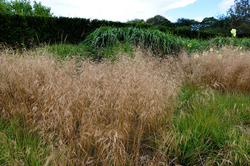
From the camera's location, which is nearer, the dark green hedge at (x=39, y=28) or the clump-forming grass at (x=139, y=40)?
the clump-forming grass at (x=139, y=40)

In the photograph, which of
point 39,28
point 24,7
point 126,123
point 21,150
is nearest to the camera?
point 21,150

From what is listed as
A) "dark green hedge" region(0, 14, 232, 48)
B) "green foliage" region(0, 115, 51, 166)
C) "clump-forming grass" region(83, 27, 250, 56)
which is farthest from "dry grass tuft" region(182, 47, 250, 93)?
"dark green hedge" region(0, 14, 232, 48)

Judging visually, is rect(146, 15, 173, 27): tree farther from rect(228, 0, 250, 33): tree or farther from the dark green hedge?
the dark green hedge

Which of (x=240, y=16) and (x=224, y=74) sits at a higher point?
(x=240, y=16)

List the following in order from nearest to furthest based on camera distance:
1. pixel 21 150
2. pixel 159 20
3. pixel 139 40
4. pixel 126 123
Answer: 1. pixel 21 150
2. pixel 126 123
3. pixel 139 40
4. pixel 159 20

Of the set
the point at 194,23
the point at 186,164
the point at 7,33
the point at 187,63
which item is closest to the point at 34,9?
the point at 7,33

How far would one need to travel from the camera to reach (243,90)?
3.18 m

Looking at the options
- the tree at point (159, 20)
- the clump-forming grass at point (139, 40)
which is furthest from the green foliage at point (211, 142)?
the tree at point (159, 20)

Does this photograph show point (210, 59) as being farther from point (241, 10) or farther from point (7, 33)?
point (241, 10)

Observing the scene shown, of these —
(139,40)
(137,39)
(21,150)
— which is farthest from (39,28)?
(21,150)

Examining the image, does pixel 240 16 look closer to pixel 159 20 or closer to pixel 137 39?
pixel 159 20

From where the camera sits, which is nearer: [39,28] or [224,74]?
[224,74]

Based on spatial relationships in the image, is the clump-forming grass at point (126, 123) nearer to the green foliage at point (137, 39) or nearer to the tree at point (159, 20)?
the green foliage at point (137, 39)

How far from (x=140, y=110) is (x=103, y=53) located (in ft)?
10.6
